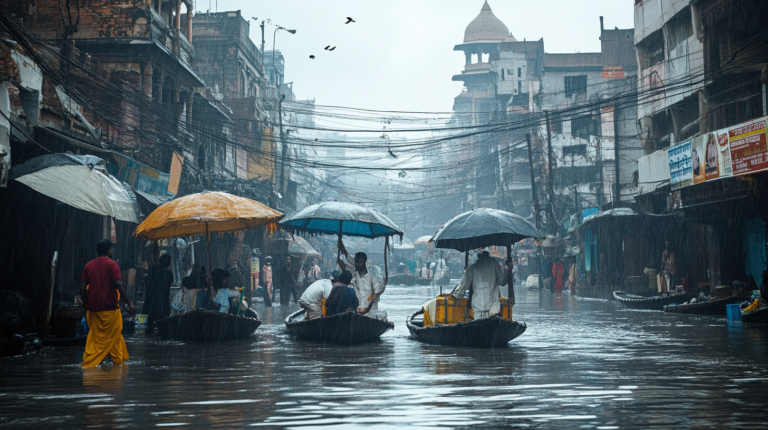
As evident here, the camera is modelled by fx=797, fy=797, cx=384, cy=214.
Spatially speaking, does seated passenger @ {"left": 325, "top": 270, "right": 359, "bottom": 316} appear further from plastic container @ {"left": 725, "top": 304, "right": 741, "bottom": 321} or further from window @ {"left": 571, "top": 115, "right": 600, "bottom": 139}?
window @ {"left": 571, "top": 115, "right": 600, "bottom": 139}

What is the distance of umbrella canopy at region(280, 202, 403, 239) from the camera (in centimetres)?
1517

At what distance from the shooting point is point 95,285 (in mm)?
10531

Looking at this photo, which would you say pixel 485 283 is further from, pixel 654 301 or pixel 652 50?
pixel 652 50

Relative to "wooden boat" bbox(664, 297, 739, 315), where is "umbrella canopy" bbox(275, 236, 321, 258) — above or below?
above

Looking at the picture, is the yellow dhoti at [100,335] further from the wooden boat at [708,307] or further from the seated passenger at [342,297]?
the wooden boat at [708,307]

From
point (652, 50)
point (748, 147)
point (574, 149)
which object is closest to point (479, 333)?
point (748, 147)

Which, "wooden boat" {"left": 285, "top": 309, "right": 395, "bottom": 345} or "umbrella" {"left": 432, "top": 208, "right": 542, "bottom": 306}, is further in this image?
"wooden boat" {"left": 285, "top": 309, "right": 395, "bottom": 345}

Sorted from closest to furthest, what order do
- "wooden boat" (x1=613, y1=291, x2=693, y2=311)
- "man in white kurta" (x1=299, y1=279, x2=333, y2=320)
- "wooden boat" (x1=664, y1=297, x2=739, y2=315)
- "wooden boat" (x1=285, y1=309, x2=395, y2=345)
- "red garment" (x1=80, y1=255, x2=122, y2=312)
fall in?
"red garment" (x1=80, y1=255, x2=122, y2=312)
"wooden boat" (x1=285, y1=309, x2=395, y2=345)
"man in white kurta" (x1=299, y1=279, x2=333, y2=320)
"wooden boat" (x1=664, y1=297, x2=739, y2=315)
"wooden boat" (x1=613, y1=291, x2=693, y2=311)

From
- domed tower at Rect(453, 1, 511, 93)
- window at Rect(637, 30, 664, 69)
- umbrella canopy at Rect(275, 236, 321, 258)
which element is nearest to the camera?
window at Rect(637, 30, 664, 69)

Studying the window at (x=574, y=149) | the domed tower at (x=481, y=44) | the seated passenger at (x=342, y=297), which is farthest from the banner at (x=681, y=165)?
the domed tower at (x=481, y=44)

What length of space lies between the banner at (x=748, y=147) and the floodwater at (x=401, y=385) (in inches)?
230

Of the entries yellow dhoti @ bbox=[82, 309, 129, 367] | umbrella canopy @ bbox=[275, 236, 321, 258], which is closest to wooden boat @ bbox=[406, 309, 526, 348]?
yellow dhoti @ bbox=[82, 309, 129, 367]

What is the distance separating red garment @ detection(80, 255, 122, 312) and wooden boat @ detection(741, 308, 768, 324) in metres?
13.6

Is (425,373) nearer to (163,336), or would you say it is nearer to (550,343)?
(550,343)
